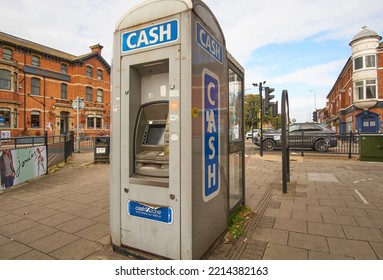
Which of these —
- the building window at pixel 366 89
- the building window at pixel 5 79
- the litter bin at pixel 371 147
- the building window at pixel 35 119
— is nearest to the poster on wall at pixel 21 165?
the litter bin at pixel 371 147

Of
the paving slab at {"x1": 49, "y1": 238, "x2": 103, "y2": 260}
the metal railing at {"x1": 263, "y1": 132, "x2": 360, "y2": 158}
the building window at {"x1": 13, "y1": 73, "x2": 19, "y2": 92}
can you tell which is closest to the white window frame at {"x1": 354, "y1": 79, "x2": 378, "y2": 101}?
the metal railing at {"x1": 263, "y1": 132, "x2": 360, "y2": 158}

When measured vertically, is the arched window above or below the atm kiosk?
above

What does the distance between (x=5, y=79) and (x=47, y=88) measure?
4.20 m

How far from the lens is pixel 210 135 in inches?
105

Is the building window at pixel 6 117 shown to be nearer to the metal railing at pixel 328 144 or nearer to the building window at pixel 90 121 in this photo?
the building window at pixel 90 121

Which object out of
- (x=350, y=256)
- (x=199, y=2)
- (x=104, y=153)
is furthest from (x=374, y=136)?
(x=104, y=153)

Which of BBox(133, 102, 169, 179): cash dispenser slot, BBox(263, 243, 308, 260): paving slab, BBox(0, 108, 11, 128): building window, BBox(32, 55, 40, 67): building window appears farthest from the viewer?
BBox(32, 55, 40, 67): building window

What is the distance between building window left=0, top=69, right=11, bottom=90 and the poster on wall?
20866 millimetres

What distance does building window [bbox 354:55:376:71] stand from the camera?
80.3 ft

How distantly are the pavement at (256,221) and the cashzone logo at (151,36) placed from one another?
7.86ft

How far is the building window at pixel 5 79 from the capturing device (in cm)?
2206

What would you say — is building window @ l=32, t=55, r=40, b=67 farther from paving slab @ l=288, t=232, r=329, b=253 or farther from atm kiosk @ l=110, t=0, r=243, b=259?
paving slab @ l=288, t=232, r=329, b=253

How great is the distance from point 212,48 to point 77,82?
30.3 m
